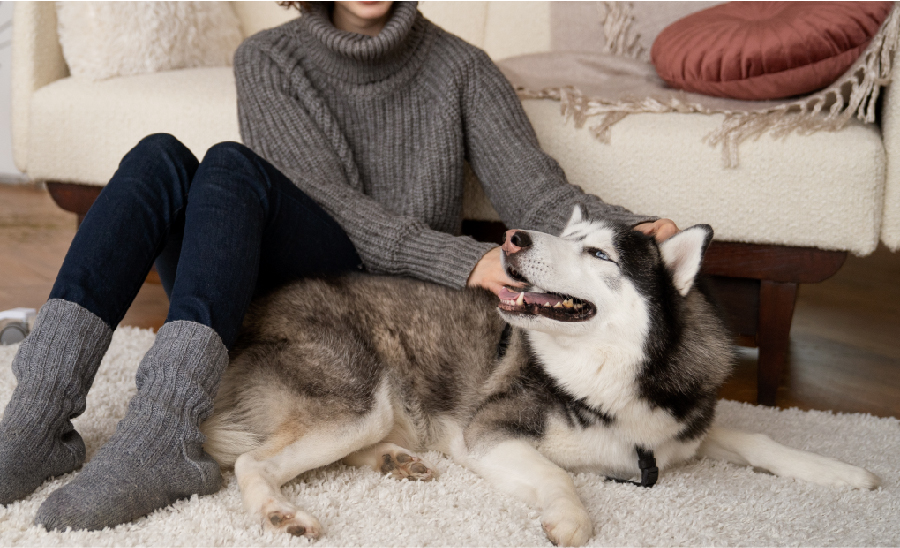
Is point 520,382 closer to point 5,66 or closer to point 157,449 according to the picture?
point 157,449

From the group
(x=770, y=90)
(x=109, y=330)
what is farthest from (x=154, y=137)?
(x=770, y=90)

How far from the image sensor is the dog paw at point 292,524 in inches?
45.2

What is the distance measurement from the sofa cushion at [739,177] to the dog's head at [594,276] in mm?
738

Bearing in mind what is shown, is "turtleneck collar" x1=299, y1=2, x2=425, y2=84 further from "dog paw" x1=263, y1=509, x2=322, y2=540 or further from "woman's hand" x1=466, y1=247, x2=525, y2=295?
"dog paw" x1=263, y1=509, x2=322, y2=540

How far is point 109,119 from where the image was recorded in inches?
97.0

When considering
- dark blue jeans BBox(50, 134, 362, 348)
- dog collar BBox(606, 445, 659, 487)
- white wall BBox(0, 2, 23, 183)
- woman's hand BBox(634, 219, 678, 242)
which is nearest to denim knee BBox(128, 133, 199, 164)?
→ dark blue jeans BBox(50, 134, 362, 348)

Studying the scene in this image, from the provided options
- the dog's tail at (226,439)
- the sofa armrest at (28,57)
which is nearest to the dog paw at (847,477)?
the dog's tail at (226,439)

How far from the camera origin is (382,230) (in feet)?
5.59

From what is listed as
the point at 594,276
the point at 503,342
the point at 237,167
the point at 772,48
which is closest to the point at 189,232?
the point at 237,167

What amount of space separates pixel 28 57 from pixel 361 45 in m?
1.48

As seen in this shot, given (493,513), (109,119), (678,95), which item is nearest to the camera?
(493,513)

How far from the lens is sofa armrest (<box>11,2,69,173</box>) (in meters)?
2.51

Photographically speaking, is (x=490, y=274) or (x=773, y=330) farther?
(x=773, y=330)

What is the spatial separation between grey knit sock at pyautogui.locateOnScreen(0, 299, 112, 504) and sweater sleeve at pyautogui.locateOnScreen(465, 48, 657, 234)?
3.40ft
